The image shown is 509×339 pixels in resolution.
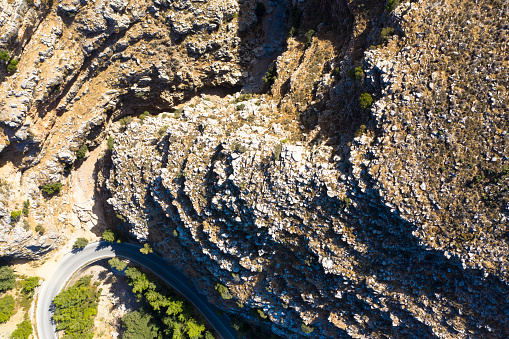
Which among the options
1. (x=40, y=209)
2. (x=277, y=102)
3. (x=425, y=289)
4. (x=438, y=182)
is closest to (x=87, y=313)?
(x=40, y=209)

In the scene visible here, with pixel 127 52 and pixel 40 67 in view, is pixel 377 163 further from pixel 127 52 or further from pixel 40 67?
pixel 40 67

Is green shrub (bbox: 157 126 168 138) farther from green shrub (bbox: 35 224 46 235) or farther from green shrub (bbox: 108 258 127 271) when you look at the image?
green shrub (bbox: 35 224 46 235)

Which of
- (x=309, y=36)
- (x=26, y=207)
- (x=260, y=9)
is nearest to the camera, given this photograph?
(x=309, y=36)

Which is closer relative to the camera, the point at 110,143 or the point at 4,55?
the point at 4,55

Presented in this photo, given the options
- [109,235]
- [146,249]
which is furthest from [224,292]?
[109,235]

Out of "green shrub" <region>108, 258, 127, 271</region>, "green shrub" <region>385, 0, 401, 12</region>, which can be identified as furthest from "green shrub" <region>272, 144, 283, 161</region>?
"green shrub" <region>108, 258, 127, 271</region>

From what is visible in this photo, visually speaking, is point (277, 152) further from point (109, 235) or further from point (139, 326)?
point (139, 326)

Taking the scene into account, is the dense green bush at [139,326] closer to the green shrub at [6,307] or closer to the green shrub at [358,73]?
the green shrub at [6,307]
